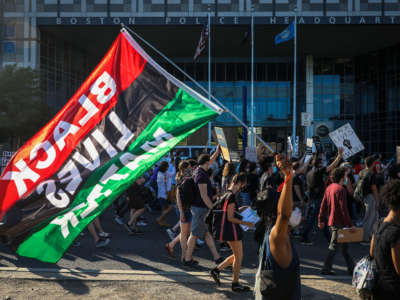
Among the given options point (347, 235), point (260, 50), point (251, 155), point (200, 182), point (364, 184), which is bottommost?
point (347, 235)

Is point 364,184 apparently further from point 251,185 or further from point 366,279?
point 366,279

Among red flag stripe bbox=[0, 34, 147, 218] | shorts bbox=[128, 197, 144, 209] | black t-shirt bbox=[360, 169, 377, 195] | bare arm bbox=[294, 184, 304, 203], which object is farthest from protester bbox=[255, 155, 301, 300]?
shorts bbox=[128, 197, 144, 209]

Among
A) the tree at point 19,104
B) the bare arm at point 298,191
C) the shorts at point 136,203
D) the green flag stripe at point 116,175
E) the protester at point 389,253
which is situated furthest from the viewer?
the tree at point 19,104

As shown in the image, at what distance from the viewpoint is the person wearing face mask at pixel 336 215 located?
6.24 metres

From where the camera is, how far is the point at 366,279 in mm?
3129

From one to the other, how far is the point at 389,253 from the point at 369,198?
5391 mm

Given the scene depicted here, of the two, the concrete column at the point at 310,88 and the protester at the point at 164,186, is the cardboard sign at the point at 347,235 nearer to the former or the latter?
the protester at the point at 164,186

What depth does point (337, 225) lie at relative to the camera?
6.32 meters

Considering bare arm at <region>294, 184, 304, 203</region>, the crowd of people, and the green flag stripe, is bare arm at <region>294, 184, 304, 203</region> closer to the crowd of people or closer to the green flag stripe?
the crowd of people

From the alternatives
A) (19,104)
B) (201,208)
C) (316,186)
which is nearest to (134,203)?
(201,208)

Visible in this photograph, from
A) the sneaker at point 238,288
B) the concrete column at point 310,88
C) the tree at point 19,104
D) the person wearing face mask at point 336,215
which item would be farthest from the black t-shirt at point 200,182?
the concrete column at point 310,88

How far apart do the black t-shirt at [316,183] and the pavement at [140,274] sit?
1.17 m

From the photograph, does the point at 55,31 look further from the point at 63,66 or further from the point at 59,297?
the point at 59,297

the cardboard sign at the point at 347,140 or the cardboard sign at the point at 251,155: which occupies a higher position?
the cardboard sign at the point at 347,140
